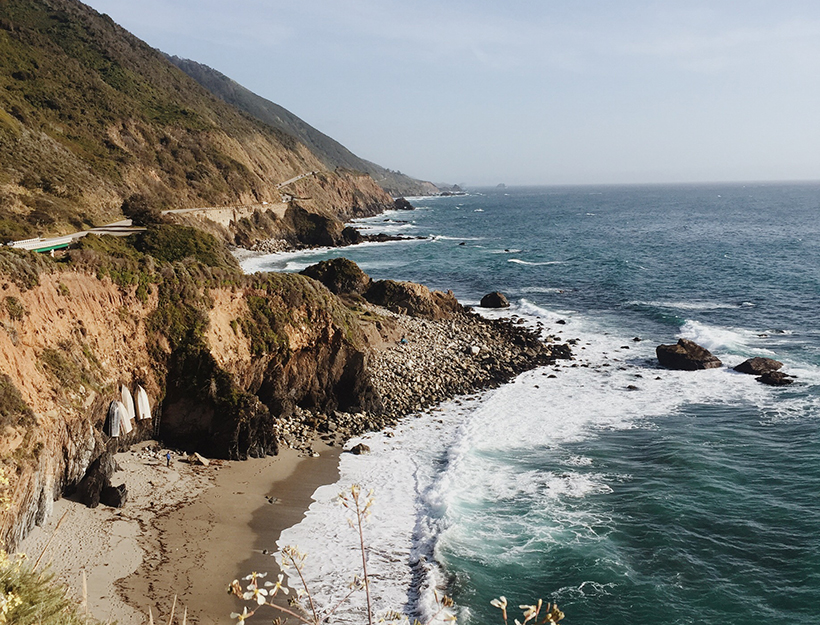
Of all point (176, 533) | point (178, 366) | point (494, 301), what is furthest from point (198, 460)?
point (494, 301)

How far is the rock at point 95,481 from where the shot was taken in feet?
65.3

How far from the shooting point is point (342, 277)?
52.5 meters

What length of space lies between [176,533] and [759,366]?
1304 inches

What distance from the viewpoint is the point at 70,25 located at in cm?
10844

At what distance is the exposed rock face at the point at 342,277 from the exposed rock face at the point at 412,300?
6.64ft

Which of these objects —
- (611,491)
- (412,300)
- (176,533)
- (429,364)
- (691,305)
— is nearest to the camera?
(176,533)

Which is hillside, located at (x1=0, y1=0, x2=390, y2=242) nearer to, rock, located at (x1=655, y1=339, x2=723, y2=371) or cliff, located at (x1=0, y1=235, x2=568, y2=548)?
cliff, located at (x1=0, y1=235, x2=568, y2=548)

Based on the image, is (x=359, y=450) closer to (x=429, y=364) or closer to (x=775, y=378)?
(x=429, y=364)

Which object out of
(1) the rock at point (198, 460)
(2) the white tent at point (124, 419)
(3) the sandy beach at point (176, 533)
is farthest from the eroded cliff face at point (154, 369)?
(3) the sandy beach at point (176, 533)

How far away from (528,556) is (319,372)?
14740 millimetres

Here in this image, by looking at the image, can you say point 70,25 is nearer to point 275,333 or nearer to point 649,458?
point 275,333

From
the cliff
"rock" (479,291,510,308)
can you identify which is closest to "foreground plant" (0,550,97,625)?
the cliff

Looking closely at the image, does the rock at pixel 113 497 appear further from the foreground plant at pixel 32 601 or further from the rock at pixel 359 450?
the foreground plant at pixel 32 601

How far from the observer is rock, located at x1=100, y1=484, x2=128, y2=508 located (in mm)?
20141
